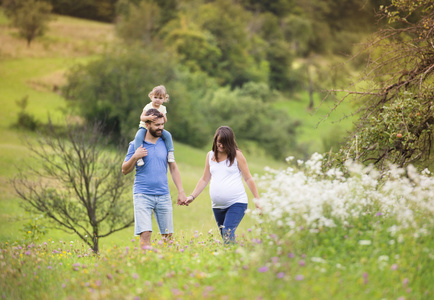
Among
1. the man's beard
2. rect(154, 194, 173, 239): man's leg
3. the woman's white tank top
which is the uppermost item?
the man's beard

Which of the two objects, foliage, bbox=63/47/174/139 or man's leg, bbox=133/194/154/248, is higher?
man's leg, bbox=133/194/154/248

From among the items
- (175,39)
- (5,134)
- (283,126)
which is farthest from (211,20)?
(5,134)

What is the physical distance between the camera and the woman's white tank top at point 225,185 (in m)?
7.19

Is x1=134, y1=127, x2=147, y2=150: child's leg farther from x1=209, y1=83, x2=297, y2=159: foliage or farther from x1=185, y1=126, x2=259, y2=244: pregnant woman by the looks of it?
x1=209, y1=83, x2=297, y2=159: foliage

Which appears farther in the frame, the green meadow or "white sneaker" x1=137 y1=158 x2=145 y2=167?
"white sneaker" x1=137 y1=158 x2=145 y2=167

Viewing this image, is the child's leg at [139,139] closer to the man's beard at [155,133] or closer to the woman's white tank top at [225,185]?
the man's beard at [155,133]

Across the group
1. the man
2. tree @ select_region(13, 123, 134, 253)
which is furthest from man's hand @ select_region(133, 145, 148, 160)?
tree @ select_region(13, 123, 134, 253)

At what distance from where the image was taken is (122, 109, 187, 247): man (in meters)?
6.93

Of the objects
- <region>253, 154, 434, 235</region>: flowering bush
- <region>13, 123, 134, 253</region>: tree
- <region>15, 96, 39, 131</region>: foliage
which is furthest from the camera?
<region>15, 96, 39, 131</region>: foliage

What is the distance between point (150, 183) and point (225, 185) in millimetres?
1050

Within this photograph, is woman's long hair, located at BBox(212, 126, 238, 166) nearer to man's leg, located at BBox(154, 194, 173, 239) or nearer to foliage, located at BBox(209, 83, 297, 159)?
man's leg, located at BBox(154, 194, 173, 239)

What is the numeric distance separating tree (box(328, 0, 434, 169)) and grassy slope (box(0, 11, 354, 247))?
665 inches

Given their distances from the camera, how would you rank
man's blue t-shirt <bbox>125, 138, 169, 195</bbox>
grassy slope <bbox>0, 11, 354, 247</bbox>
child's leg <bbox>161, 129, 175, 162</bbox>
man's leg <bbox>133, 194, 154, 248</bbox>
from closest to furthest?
1. man's leg <bbox>133, 194, 154, 248</bbox>
2. man's blue t-shirt <bbox>125, 138, 169, 195</bbox>
3. child's leg <bbox>161, 129, 175, 162</bbox>
4. grassy slope <bbox>0, 11, 354, 247</bbox>

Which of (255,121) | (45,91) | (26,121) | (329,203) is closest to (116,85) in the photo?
(26,121)
